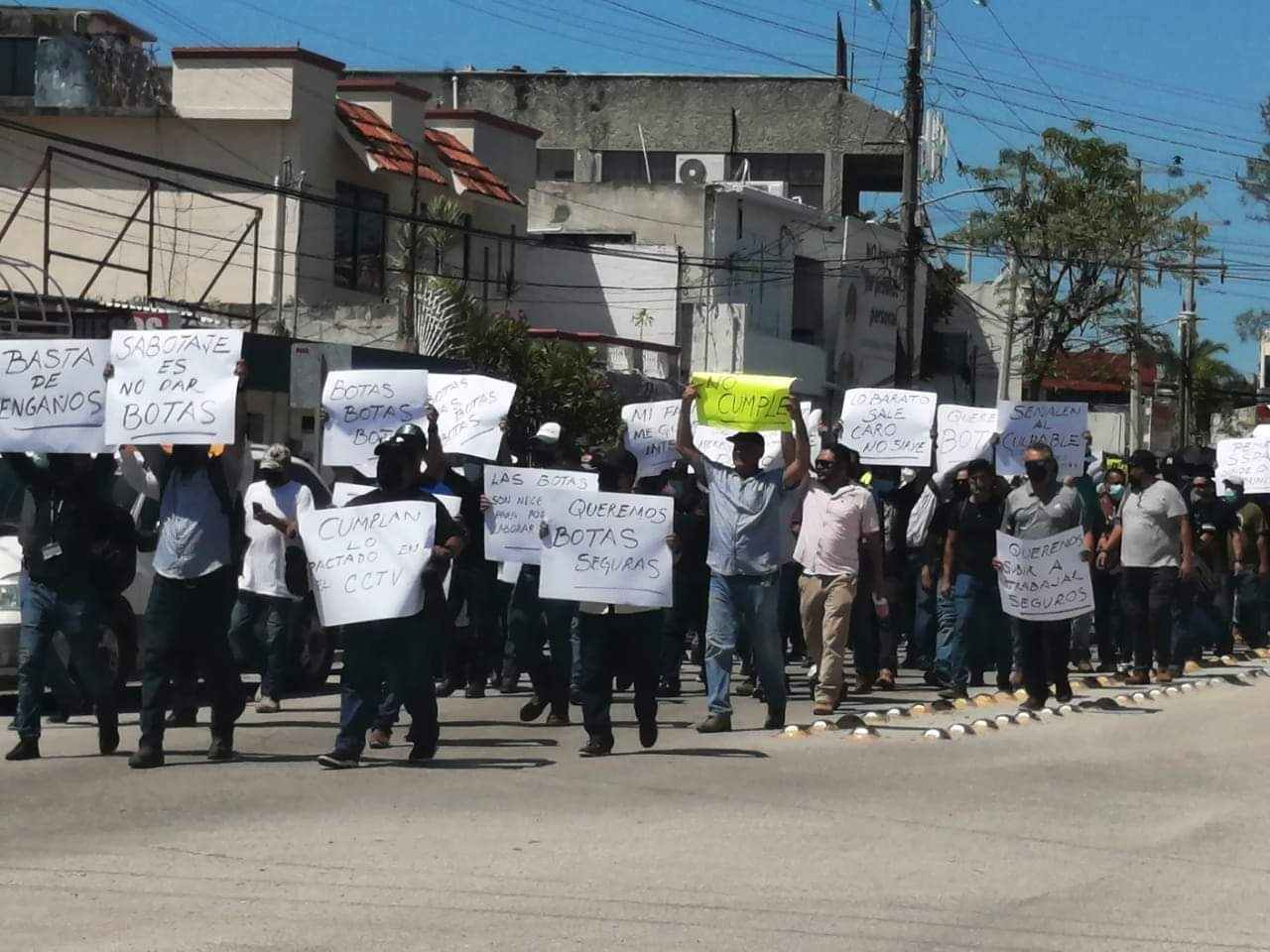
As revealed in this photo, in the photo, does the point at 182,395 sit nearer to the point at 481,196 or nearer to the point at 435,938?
the point at 435,938

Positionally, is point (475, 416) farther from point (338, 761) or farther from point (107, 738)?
point (338, 761)

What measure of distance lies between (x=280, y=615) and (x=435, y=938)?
7.58 meters

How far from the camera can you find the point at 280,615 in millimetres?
14250

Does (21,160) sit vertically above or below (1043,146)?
below

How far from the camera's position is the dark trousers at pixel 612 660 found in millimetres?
11531

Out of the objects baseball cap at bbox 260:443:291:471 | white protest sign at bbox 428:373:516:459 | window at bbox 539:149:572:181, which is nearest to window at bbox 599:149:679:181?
window at bbox 539:149:572:181

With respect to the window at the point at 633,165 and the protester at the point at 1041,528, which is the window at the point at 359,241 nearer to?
the window at the point at 633,165

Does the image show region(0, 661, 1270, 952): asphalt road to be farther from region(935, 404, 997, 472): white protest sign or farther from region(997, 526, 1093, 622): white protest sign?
region(935, 404, 997, 472): white protest sign

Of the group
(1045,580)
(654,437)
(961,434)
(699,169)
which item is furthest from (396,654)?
(699,169)

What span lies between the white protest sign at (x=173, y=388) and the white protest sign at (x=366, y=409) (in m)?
2.56

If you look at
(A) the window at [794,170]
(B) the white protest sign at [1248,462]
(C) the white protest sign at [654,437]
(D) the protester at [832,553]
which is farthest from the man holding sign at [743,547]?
(A) the window at [794,170]

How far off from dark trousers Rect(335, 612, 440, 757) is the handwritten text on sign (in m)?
7.14

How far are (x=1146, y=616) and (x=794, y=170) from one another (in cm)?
4389

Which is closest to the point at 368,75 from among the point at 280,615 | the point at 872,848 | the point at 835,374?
the point at 835,374
